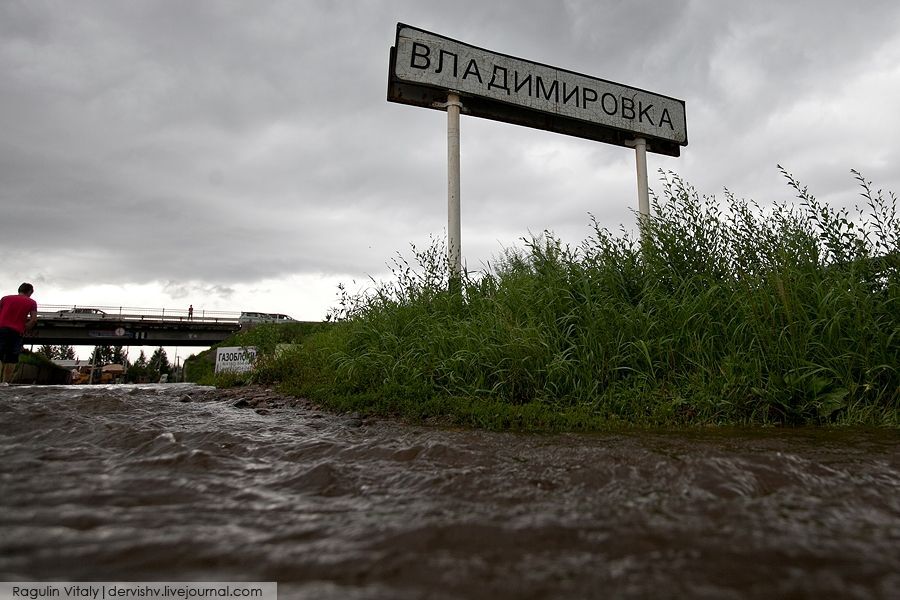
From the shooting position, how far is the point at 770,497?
157 cm

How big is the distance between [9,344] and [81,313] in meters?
38.5

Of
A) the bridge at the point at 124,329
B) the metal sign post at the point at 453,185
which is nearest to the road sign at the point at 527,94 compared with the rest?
the metal sign post at the point at 453,185

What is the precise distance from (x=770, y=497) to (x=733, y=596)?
777 millimetres

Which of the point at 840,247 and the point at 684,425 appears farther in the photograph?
the point at 840,247

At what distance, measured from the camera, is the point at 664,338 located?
413cm

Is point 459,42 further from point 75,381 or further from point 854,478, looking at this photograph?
point 75,381

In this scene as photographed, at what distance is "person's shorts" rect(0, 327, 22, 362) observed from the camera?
823 cm

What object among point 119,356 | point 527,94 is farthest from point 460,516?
point 119,356

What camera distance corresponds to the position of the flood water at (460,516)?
1.05 m

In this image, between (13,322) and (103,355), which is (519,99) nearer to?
(13,322)

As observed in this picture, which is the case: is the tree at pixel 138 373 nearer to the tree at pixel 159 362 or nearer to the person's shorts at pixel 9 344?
the tree at pixel 159 362

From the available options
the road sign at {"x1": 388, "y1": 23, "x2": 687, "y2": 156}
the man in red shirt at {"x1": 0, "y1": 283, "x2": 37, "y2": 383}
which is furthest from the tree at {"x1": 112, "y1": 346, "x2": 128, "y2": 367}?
the road sign at {"x1": 388, "y1": 23, "x2": 687, "y2": 156}

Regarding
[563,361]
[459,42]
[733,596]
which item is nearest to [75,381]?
[459,42]

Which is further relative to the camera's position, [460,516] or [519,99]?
[519,99]
